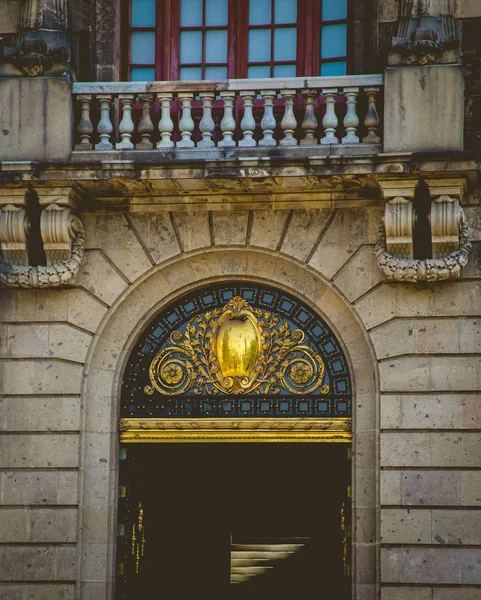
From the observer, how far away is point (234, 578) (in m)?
17.8

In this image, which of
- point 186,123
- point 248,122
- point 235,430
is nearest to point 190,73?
point 186,123

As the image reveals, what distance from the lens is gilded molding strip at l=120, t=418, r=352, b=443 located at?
14.4m

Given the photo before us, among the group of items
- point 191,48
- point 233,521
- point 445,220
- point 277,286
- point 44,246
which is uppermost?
point 191,48

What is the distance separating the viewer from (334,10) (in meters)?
15.1

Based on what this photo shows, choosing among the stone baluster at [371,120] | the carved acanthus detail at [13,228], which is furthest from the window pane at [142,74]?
the stone baluster at [371,120]

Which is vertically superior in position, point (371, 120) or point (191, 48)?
point (191, 48)

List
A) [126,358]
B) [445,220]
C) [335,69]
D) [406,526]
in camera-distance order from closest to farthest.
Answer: [406,526]
[445,220]
[126,358]
[335,69]

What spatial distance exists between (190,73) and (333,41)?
1.68 metres

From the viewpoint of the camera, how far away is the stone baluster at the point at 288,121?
46.4 feet

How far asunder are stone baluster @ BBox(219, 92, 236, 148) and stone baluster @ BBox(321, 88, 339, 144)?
98 centimetres

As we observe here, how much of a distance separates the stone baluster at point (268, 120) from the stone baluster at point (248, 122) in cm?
11

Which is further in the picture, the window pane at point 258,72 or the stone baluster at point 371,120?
the window pane at point 258,72

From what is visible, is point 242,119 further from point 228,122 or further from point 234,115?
point 234,115

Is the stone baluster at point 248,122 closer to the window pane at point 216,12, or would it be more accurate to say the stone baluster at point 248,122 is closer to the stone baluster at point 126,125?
the stone baluster at point 126,125
